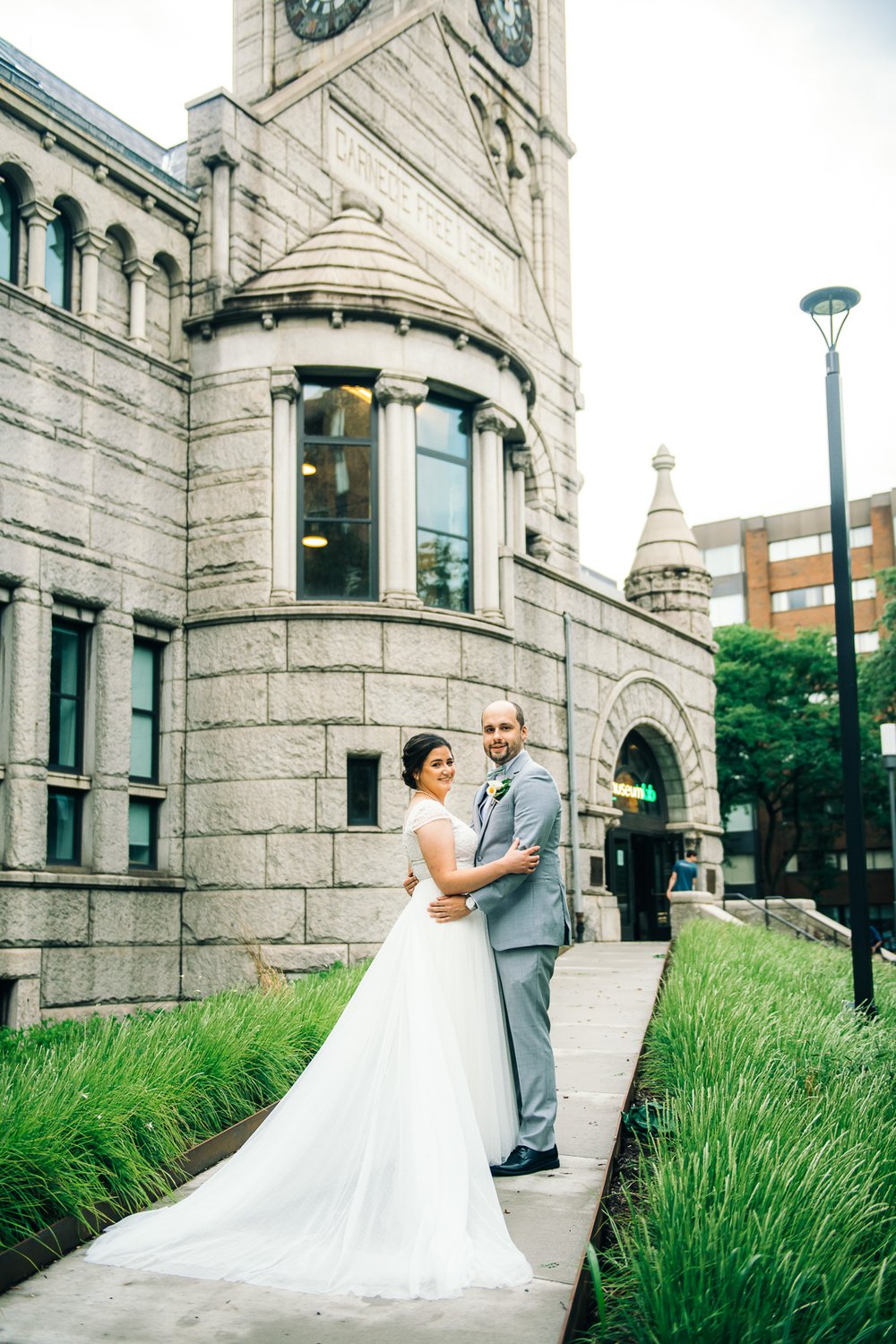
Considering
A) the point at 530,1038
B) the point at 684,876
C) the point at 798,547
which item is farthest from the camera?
the point at 798,547

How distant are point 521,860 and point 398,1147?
1.30 m

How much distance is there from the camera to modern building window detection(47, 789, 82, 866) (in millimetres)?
13164

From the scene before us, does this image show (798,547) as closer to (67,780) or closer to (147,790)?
(147,790)

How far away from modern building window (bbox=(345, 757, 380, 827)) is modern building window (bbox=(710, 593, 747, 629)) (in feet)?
195

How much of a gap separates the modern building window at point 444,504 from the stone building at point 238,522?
38mm

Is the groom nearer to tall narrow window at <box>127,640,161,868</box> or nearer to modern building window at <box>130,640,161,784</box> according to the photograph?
tall narrow window at <box>127,640,161,868</box>

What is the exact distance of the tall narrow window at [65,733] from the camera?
13.2m

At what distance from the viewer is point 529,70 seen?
21.9 metres

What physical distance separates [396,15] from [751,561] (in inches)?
2214

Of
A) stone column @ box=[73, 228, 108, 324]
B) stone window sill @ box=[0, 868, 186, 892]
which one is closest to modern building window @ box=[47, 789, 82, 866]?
stone window sill @ box=[0, 868, 186, 892]

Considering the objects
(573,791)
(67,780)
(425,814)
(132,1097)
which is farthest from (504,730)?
(573,791)

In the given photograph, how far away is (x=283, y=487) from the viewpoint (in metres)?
14.8

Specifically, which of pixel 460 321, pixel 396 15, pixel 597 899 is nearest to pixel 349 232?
pixel 460 321

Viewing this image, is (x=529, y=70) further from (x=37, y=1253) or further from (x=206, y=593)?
(x=37, y=1253)
